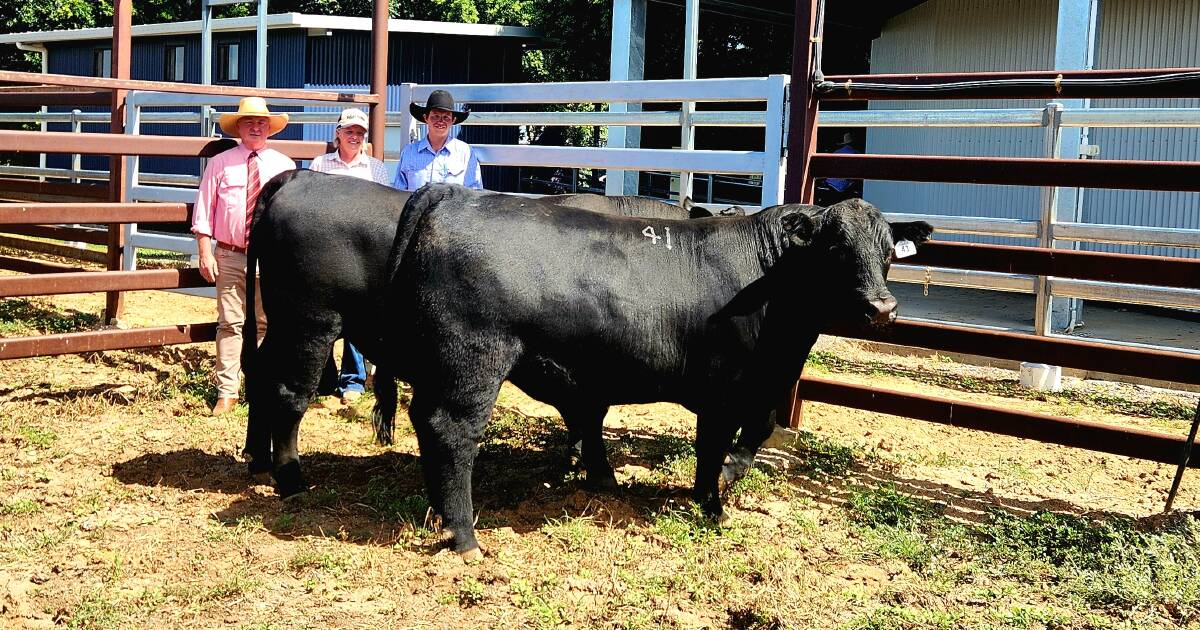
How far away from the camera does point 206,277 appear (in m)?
7.00

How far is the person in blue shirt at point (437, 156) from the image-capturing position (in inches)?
286

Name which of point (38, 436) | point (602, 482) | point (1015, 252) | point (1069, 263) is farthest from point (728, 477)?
point (38, 436)

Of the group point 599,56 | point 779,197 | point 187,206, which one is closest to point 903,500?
point 779,197

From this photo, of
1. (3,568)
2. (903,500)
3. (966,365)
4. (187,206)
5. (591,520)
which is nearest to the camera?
(3,568)

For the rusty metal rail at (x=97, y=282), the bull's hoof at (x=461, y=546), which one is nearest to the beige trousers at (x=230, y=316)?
the rusty metal rail at (x=97, y=282)

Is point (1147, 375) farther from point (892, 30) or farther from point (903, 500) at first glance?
point (892, 30)

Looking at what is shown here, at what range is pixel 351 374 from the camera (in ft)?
25.4

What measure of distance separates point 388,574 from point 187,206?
3698mm

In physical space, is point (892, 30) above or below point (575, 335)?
above

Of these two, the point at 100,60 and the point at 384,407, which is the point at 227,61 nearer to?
the point at 100,60

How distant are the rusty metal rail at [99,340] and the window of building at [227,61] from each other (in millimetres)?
19817

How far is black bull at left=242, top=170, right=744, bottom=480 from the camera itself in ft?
18.2

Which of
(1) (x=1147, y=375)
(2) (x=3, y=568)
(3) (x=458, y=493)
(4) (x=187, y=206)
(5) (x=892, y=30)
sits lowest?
(2) (x=3, y=568)

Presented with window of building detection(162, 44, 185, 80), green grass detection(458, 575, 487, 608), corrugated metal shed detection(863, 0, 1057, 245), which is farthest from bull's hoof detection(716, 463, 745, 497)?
window of building detection(162, 44, 185, 80)
